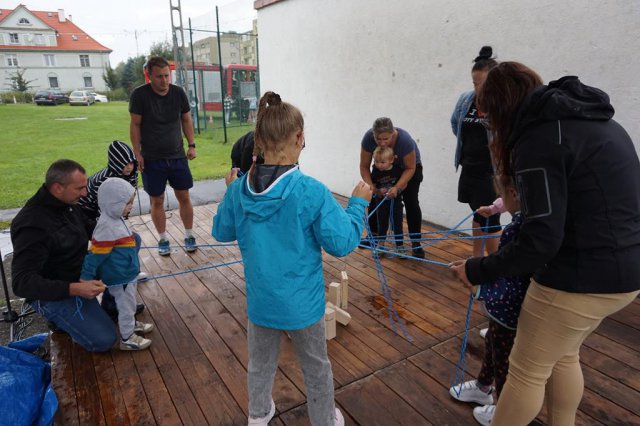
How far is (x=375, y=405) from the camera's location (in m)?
1.93

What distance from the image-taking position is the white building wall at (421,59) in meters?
2.96

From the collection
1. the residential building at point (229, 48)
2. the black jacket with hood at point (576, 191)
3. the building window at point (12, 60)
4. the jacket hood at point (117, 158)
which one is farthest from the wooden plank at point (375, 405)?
the building window at point (12, 60)

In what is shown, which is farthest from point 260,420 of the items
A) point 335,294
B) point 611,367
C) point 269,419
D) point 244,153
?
point 244,153

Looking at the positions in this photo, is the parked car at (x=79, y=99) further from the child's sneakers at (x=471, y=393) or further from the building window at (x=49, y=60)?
the child's sneakers at (x=471, y=393)

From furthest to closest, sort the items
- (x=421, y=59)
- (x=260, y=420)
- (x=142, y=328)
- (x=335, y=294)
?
(x=421, y=59) → (x=335, y=294) → (x=142, y=328) → (x=260, y=420)

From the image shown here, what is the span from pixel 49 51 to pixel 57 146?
30.4m

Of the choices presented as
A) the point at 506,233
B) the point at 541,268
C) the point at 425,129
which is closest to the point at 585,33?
the point at 425,129

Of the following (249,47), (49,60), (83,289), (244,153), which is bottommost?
(83,289)

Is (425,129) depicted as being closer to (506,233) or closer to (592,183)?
(506,233)

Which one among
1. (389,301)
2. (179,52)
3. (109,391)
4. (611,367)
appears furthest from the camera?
(179,52)

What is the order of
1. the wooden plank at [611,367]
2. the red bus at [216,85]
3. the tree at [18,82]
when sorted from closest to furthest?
the wooden plank at [611,367] → the red bus at [216,85] → the tree at [18,82]

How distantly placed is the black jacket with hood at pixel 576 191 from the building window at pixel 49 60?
43.5 m

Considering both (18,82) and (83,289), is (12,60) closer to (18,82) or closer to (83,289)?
(18,82)

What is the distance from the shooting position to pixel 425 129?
445cm
